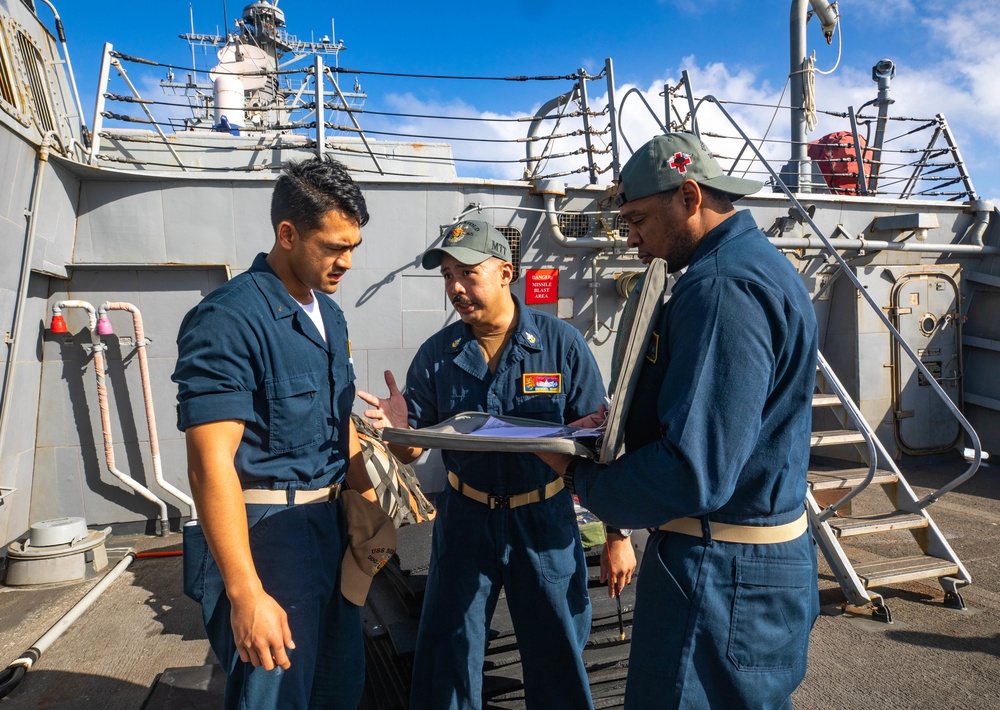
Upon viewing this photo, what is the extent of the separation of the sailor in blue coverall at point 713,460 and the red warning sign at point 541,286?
5.24m

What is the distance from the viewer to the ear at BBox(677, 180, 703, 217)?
59.6 inches

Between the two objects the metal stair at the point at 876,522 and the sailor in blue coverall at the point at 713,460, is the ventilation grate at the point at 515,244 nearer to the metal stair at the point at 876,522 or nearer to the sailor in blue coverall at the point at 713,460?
the metal stair at the point at 876,522

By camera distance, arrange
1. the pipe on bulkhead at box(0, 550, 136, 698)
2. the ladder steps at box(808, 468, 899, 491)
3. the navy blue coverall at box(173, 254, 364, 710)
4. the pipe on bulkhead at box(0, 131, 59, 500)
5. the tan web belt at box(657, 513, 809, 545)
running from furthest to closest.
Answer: the pipe on bulkhead at box(0, 131, 59, 500) < the ladder steps at box(808, 468, 899, 491) < the pipe on bulkhead at box(0, 550, 136, 698) < the navy blue coverall at box(173, 254, 364, 710) < the tan web belt at box(657, 513, 809, 545)

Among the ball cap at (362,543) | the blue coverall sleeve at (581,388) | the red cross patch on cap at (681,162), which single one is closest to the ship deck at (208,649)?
the ball cap at (362,543)

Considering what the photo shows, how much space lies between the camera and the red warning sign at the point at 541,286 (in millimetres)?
6836

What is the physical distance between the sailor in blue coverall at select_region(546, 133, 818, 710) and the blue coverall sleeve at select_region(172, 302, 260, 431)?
884mm

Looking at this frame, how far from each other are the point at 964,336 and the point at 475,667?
29.9ft

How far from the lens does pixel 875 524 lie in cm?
419

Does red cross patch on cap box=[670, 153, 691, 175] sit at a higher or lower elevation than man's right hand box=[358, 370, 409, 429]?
higher

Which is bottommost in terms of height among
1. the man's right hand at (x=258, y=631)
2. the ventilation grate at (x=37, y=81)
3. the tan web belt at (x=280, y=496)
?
the man's right hand at (x=258, y=631)

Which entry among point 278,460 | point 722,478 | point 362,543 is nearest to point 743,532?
point 722,478

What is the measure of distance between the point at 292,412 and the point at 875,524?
4.14 meters

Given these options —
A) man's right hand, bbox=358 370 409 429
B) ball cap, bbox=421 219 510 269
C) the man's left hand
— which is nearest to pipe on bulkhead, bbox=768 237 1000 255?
ball cap, bbox=421 219 510 269

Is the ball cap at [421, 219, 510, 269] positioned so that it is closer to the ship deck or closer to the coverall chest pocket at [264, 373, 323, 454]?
the coverall chest pocket at [264, 373, 323, 454]
